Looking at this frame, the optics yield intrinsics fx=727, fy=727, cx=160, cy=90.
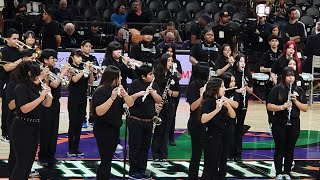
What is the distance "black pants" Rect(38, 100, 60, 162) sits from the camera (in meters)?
10.8

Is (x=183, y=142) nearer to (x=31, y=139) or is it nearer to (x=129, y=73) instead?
(x=129, y=73)

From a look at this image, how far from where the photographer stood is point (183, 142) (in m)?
13.5

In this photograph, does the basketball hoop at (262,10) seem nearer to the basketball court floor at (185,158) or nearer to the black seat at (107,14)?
the basketball court floor at (185,158)

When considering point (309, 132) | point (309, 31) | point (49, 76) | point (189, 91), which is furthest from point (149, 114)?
point (309, 31)

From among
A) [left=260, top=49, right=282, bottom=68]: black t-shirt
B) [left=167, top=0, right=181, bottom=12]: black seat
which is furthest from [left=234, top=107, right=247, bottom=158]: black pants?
[left=167, top=0, right=181, bottom=12]: black seat

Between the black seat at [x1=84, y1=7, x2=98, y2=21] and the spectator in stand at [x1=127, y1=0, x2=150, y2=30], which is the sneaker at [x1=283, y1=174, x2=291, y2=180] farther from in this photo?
the black seat at [x1=84, y1=7, x2=98, y2=21]

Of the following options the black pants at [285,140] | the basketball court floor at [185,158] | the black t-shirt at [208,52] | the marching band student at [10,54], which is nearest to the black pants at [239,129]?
the basketball court floor at [185,158]

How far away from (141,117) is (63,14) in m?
9.19

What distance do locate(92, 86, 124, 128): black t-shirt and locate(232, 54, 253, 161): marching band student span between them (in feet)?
8.47

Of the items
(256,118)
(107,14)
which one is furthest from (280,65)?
(107,14)

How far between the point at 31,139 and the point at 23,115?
1.00 ft

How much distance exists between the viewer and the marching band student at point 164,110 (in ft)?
36.5

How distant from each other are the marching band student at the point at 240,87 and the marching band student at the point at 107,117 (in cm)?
259

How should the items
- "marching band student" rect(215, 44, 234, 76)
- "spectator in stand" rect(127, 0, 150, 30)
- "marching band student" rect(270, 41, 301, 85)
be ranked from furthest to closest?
"spectator in stand" rect(127, 0, 150, 30) → "marching band student" rect(270, 41, 301, 85) → "marching band student" rect(215, 44, 234, 76)
